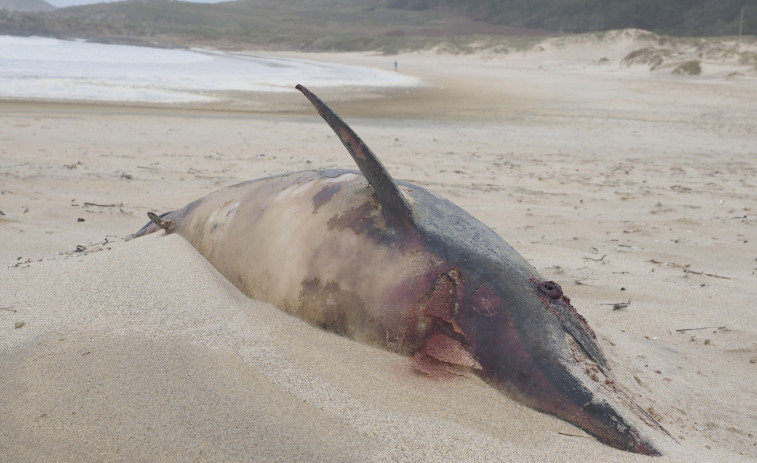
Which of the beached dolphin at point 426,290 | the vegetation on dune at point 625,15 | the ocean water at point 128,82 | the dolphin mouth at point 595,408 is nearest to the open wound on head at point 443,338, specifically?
the beached dolphin at point 426,290

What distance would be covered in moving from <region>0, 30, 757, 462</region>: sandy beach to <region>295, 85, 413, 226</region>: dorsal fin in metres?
0.43

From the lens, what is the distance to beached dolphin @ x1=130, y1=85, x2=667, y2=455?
175 cm

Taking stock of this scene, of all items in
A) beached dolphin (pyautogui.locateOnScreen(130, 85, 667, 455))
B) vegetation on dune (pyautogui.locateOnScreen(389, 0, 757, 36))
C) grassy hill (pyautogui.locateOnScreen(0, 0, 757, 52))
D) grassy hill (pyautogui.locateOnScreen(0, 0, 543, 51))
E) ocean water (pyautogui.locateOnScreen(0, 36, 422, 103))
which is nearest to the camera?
beached dolphin (pyautogui.locateOnScreen(130, 85, 667, 455))

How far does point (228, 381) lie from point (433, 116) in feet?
37.7

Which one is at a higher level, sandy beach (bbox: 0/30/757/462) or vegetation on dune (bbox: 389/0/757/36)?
vegetation on dune (bbox: 389/0/757/36)

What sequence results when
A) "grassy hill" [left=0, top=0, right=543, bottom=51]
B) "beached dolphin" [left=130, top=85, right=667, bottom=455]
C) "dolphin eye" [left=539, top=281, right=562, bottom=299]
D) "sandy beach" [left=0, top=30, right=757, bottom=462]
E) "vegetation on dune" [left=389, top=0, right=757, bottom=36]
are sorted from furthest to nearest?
1. "grassy hill" [left=0, top=0, right=543, bottom=51]
2. "vegetation on dune" [left=389, top=0, right=757, bottom=36]
3. "dolphin eye" [left=539, top=281, right=562, bottom=299]
4. "beached dolphin" [left=130, top=85, right=667, bottom=455]
5. "sandy beach" [left=0, top=30, right=757, bottom=462]

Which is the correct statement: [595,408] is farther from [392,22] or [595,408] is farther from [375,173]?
[392,22]

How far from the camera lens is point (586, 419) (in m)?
1.68

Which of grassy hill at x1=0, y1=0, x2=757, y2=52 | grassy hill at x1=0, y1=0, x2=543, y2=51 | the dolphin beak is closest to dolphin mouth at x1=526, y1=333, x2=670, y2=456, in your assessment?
the dolphin beak

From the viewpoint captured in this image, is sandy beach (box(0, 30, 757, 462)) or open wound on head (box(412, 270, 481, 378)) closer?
sandy beach (box(0, 30, 757, 462))

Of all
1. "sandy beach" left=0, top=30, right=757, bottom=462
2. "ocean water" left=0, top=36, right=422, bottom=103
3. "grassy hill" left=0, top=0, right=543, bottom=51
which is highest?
"grassy hill" left=0, top=0, right=543, bottom=51

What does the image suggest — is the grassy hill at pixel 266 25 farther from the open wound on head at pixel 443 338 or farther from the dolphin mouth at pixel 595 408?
the dolphin mouth at pixel 595 408

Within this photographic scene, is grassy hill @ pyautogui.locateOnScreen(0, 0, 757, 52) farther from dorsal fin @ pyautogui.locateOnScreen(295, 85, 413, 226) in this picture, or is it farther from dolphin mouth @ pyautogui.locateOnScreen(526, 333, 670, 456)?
dolphin mouth @ pyautogui.locateOnScreen(526, 333, 670, 456)

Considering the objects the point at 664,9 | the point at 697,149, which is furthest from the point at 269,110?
the point at 664,9
